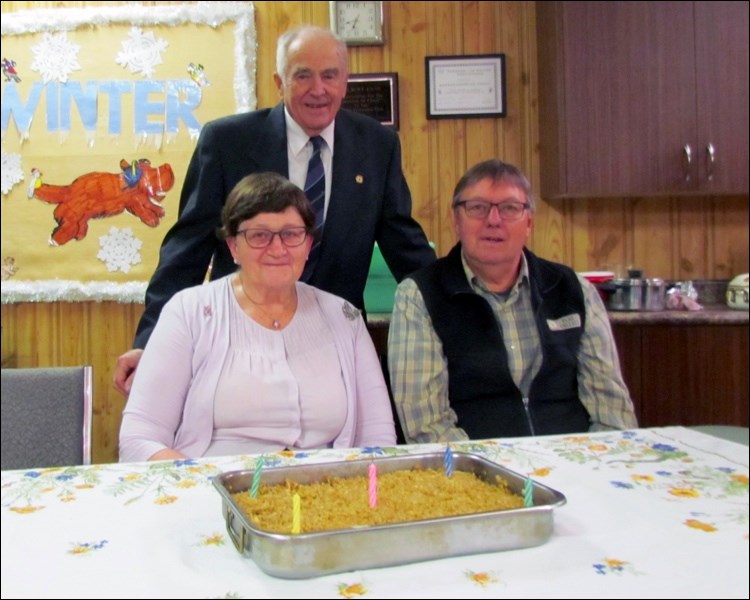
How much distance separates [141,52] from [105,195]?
176 millimetres

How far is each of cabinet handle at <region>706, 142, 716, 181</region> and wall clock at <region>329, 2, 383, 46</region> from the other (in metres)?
0.59

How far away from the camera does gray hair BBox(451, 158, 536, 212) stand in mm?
852

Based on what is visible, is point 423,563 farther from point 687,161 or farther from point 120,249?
point 687,161

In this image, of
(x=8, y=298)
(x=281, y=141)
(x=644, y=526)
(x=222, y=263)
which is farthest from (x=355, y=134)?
(x=644, y=526)

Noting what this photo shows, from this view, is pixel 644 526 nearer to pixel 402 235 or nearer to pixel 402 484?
pixel 402 484

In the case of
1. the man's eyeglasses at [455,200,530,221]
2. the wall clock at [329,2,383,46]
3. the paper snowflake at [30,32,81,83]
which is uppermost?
the wall clock at [329,2,383,46]

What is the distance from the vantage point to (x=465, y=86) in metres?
0.92

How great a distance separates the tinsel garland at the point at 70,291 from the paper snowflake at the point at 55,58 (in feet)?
0.76

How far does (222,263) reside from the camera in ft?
2.70

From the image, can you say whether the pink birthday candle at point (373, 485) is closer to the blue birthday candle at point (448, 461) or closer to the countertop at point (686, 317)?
the blue birthday candle at point (448, 461)

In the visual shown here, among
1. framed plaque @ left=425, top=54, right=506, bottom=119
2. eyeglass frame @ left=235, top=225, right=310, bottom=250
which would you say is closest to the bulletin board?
eyeglass frame @ left=235, top=225, right=310, bottom=250

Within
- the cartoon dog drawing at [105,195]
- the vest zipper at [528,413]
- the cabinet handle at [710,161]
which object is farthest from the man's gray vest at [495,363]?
the cabinet handle at [710,161]

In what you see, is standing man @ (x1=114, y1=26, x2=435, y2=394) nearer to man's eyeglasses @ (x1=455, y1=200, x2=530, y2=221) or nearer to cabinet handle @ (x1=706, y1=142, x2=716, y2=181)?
man's eyeglasses @ (x1=455, y1=200, x2=530, y2=221)

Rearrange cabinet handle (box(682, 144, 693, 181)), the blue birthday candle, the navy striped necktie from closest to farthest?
1. the blue birthday candle
2. the navy striped necktie
3. cabinet handle (box(682, 144, 693, 181))
